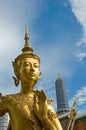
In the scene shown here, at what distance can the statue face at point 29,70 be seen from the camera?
5.10 metres

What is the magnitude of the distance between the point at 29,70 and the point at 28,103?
0.53m

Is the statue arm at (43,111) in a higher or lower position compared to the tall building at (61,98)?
lower

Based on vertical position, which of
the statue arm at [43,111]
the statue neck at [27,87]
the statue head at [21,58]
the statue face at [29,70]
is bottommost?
the statue arm at [43,111]

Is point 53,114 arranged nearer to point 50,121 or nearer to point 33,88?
point 50,121

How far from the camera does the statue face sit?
5098 millimetres

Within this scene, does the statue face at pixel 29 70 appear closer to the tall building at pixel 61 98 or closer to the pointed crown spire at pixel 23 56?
the pointed crown spire at pixel 23 56

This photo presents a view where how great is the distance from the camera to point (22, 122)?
15.4 ft

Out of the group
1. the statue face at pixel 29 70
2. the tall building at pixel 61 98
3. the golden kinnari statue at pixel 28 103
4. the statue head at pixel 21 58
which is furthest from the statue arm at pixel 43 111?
the tall building at pixel 61 98

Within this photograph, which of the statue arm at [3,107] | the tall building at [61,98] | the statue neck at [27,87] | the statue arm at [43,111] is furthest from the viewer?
the tall building at [61,98]

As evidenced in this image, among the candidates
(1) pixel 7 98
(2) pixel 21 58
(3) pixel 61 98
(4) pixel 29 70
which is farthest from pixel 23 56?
(3) pixel 61 98

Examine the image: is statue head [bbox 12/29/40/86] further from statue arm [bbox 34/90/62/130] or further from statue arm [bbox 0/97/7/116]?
statue arm [bbox 34/90/62/130]

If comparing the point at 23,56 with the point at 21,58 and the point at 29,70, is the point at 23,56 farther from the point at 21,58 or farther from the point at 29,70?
the point at 29,70

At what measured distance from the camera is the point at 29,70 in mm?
5094

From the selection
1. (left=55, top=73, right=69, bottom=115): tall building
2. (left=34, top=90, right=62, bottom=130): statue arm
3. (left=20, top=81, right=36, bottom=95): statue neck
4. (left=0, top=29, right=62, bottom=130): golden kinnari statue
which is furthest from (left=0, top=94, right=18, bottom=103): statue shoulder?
(left=55, top=73, right=69, bottom=115): tall building
